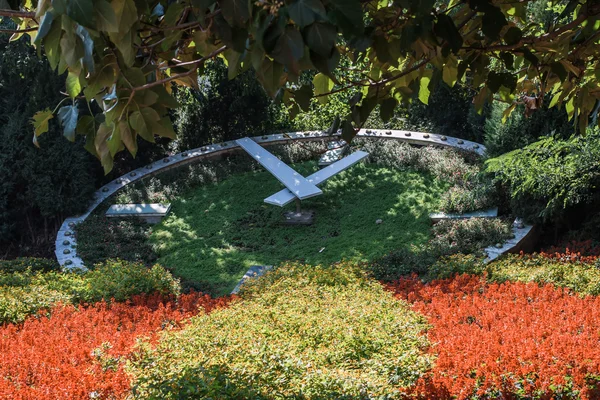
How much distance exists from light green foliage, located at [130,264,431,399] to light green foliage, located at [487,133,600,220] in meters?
3.46

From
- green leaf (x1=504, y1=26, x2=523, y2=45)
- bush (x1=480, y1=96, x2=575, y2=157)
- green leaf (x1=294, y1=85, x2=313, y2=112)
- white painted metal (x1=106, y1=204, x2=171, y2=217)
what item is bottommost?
green leaf (x1=294, y1=85, x2=313, y2=112)

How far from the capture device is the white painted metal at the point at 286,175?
34.3 ft

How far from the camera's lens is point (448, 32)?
9.59 ft

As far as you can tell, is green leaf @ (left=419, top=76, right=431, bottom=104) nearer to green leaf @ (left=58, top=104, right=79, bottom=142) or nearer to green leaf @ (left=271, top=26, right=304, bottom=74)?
green leaf @ (left=271, top=26, right=304, bottom=74)

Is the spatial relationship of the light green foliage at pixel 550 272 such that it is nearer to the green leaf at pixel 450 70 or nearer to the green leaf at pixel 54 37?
the green leaf at pixel 450 70

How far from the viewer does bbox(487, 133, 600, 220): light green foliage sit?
841 cm

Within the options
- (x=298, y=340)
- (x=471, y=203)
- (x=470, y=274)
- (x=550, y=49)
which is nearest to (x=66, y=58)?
(x=550, y=49)

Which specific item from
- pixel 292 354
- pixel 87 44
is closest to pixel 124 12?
pixel 87 44

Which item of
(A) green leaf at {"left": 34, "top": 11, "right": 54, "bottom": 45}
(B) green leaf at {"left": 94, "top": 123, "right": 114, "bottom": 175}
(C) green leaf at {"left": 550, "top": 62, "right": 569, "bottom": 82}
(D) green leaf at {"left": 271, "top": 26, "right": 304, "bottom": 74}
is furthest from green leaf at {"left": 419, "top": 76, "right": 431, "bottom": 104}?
(A) green leaf at {"left": 34, "top": 11, "right": 54, "bottom": 45}

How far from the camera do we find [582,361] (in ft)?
13.1

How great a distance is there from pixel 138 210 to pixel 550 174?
246 inches

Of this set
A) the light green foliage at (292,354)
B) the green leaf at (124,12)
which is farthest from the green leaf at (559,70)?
the green leaf at (124,12)

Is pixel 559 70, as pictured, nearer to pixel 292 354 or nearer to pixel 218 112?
pixel 292 354

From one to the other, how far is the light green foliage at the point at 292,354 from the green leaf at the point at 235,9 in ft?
7.07
